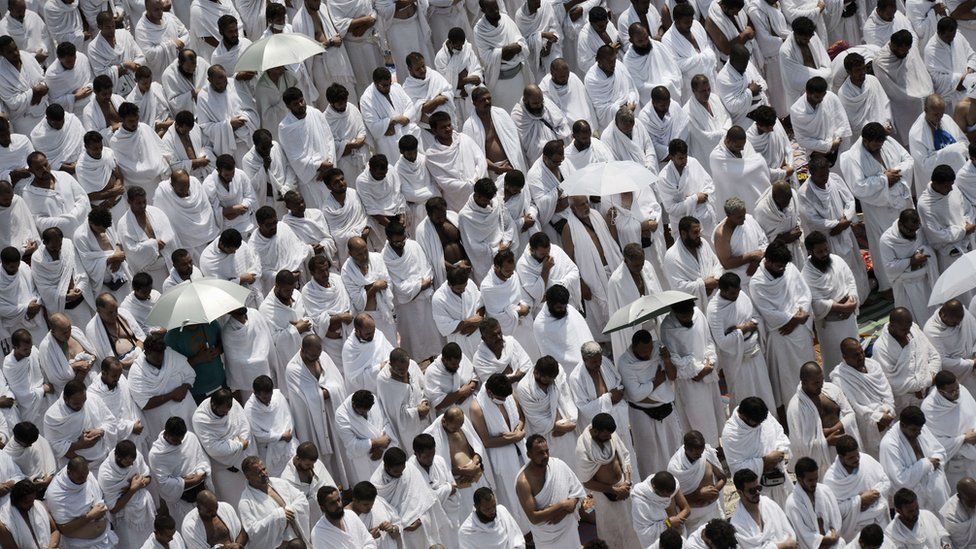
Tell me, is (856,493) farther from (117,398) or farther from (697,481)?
(117,398)

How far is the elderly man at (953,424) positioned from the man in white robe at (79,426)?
307 inches

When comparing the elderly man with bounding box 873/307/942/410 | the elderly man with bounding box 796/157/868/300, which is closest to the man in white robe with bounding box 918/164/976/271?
the elderly man with bounding box 796/157/868/300

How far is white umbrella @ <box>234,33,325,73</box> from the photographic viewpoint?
68.5 feet

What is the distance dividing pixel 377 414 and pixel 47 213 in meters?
5.23

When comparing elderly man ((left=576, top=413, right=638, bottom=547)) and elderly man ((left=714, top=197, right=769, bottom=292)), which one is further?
elderly man ((left=714, top=197, right=769, bottom=292))

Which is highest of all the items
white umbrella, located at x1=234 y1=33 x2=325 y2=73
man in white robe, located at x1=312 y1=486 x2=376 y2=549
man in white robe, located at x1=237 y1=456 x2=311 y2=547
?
white umbrella, located at x1=234 y1=33 x2=325 y2=73

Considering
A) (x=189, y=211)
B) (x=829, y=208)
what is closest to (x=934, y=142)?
(x=829, y=208)

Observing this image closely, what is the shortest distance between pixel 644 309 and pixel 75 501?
555 cm

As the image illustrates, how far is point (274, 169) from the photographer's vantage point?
69.8 ft

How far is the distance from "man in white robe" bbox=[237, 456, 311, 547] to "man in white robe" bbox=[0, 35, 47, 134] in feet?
24.5

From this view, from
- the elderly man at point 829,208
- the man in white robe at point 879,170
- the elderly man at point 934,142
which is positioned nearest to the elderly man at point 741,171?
the elderly man at point 829,208

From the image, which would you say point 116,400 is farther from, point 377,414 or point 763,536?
point 763,536

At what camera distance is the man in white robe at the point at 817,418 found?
17.2 metres

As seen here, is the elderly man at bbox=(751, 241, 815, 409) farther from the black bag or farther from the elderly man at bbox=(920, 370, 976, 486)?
the elderly man at bbox=(920, 370, 976, 486)
